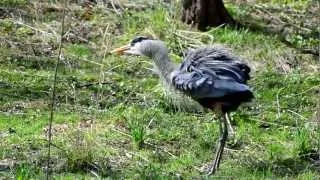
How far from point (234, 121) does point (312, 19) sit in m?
5.20

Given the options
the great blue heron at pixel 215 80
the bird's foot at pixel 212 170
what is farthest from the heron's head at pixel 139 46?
the bird's foot at pixel 212 170

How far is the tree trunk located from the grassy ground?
0.20m

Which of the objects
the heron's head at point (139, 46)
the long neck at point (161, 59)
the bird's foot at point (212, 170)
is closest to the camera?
the bird's foot at point (212, 170)

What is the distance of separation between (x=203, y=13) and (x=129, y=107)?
351 centimetres

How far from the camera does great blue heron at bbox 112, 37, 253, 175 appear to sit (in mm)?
7602

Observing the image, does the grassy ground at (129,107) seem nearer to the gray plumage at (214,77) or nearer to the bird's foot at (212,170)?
the bird's foot at (212,170)

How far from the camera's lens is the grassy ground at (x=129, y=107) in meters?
7.83

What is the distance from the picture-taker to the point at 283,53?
39.2 feet

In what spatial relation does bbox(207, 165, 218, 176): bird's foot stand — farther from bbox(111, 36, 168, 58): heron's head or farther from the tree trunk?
the tree trunk

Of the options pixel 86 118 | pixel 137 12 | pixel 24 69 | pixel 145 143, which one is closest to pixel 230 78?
pixel 145 143

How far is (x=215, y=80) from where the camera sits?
764 cm

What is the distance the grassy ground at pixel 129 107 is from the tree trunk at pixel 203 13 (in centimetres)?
20

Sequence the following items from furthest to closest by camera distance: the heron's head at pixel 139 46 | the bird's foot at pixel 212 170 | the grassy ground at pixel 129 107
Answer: the heron's head at pixel 139 46 < the grassy ground at pixel 129 107 < the bird's foot at pixel 212 170

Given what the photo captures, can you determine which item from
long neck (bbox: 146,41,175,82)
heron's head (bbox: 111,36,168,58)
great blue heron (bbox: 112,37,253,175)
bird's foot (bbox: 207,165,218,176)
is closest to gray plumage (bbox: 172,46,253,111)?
great blue heron (bbox: 112,37,253,175)
